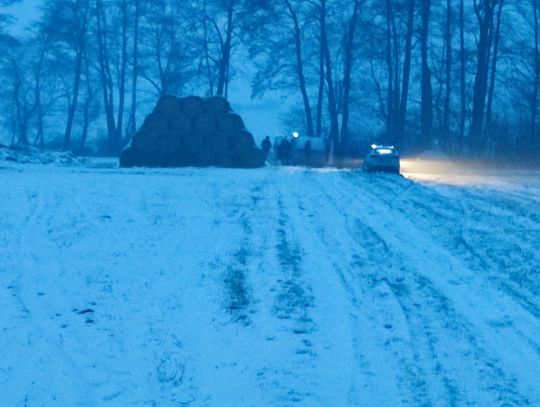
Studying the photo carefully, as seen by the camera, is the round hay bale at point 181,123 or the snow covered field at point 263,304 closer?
the snow covered field at point 263,304

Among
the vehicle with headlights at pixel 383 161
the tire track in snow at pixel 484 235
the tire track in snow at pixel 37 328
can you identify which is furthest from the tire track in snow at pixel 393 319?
the vehicle with headlights at pixel 383 161

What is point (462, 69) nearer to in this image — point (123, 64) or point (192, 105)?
point (192, 105)

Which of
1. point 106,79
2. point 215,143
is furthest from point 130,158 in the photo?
point 106,79

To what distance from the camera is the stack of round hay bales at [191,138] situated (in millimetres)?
35312

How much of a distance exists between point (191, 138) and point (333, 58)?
27322mm

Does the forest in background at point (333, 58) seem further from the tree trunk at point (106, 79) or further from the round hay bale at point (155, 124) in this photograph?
the round hay bale at point (155, 124)

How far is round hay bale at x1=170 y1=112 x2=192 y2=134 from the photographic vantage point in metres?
35.4

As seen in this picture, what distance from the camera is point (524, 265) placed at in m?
12.6

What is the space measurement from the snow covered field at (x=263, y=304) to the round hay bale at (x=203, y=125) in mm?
17238

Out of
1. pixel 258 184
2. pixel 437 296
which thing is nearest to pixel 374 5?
pixel 258 184

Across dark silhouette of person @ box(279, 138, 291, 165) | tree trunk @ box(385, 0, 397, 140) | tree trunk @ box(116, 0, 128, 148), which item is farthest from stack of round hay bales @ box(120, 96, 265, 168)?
tree trunk @ box(116, 0, 128, 148)

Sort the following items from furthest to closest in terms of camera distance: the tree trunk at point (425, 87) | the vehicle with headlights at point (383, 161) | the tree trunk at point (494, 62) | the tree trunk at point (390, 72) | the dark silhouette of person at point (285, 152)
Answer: the tree trunk at point (390, 72), the tree trunk at point (494, 62), the dark silhouette of person at point (285, 152), the tree trunk at point (425, 87), the vehicle with headlights at point (383, 161)

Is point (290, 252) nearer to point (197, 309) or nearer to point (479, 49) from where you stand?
point (197, 309)

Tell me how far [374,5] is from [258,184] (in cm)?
2956
